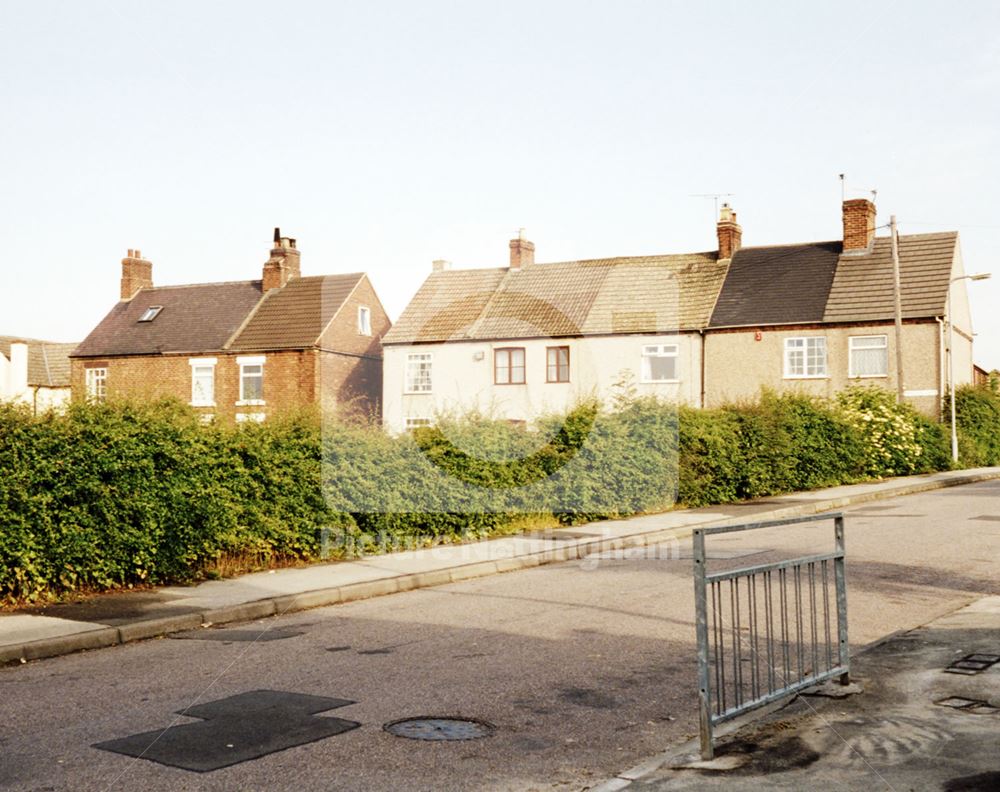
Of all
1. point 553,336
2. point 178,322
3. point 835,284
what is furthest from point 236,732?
point 178,322

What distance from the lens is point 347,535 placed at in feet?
48.4

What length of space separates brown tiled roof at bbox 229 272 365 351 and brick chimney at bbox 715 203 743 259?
17.0 meters

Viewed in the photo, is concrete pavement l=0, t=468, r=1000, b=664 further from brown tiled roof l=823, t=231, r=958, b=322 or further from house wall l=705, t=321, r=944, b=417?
brown tiled roof l=823, t=231, r=958, b=322

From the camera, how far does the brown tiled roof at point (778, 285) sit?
4059 cm

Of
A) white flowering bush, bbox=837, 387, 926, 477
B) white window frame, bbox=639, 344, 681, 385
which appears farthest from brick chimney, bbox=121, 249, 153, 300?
white flowering bush, bbox=837, 387, 926, 477

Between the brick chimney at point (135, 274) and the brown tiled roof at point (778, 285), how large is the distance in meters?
29.5

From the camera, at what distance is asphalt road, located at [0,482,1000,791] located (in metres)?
5.44

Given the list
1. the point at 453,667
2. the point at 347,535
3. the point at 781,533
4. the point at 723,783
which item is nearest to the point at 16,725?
the point at 453,667

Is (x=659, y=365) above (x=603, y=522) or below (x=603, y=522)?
above

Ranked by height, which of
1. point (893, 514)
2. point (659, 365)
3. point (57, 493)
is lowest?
point (893, 514)

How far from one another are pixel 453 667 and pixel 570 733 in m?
2.04

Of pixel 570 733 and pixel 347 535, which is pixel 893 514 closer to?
pixel 347 535

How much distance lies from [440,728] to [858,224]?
4035 cm

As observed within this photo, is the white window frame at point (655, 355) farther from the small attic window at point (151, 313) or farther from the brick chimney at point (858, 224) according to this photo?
the small attic window at point (151, 313)
